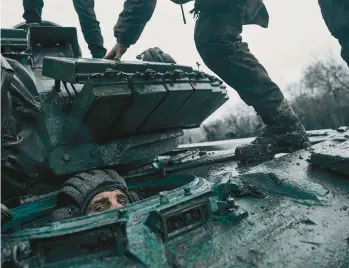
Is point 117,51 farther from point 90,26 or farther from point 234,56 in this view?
point 90,26

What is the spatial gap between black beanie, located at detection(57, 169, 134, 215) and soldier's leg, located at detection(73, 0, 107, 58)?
362 centimetres

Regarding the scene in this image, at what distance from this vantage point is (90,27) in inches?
215

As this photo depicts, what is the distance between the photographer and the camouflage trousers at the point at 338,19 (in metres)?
3.62

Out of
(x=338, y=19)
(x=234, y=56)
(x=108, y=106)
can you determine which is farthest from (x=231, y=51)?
(x=108, y=106)

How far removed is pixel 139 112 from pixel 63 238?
53.7 inches

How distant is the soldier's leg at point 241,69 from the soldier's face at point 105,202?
193 cm

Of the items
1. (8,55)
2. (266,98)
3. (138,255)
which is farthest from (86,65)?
(266,98)

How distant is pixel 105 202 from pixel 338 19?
125 inches

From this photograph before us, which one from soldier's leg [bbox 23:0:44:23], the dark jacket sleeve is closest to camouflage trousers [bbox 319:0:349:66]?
the dark jacket sleeve

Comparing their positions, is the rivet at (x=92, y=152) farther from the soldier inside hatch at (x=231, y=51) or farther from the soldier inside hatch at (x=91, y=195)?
the soldier inside hatch at (x=231, y=51)

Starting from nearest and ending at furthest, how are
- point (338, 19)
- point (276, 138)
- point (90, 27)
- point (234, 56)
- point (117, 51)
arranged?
point (276, 138), point (338, 19), point (234, 56), point (117, 51), point (90, 27)

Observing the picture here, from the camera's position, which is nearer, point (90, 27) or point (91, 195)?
point (91, 195)

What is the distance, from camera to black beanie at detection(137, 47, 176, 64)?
3814mm

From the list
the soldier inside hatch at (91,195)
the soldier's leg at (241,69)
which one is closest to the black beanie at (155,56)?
the soldier's leg at (241,69)
